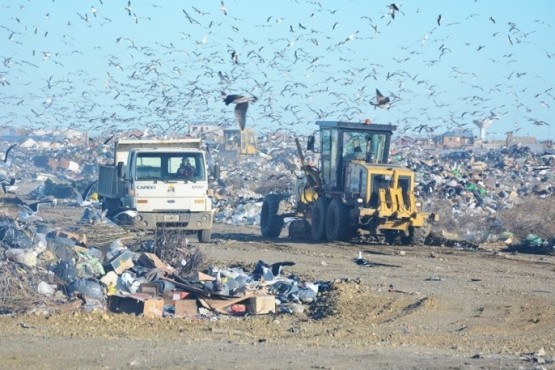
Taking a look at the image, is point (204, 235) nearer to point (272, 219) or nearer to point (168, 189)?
point (168, 189)

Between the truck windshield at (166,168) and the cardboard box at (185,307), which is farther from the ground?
the truck windshield at (166,168)

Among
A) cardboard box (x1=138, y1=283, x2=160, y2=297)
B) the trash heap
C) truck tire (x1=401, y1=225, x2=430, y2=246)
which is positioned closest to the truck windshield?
truck tire (x1=401, y1=225, x2=430, y2=246)

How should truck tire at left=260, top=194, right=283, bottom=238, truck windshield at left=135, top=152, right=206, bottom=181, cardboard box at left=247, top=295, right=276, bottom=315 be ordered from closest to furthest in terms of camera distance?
cardboard box at left=247, top=295, right=276, bottom=315 < truck windshield at left=135, top=152, right=206, bottom=181 < truck tire at left=260, top=194, right=283, bottom=238

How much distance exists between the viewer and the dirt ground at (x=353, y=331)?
921 cm

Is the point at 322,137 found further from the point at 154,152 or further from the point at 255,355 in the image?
the point at 255,355

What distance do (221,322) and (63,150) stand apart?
177 ft

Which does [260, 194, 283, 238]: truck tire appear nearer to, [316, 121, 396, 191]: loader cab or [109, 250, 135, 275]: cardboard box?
→ [316, 121, 396, 191]: loader cab

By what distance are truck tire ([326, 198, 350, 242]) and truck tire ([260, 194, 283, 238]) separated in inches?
73.3

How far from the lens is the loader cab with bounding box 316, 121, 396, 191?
23375 mm

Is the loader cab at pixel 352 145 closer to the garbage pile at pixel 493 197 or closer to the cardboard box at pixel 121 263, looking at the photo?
the garbage pile at pixel 493 197

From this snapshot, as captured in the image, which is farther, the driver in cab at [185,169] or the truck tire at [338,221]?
the truck tire at [338,221]

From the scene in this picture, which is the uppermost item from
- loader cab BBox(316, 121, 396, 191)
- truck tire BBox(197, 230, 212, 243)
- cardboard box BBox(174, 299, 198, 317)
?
loader cab BBox(316, 121, 396, 191)

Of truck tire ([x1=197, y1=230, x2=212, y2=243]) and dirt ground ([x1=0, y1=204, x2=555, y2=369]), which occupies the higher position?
truck tire ([x1=197, y1=230, x2=212, y2=243])

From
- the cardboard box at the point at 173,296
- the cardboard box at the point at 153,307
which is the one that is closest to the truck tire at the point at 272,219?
the cardboard box at the point at 173,296
